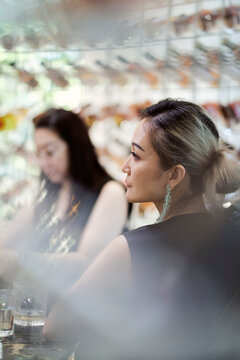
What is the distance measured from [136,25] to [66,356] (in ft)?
6.06

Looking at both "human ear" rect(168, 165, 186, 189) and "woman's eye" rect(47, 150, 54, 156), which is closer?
"human ear" rect(168, 165, 186, 189)

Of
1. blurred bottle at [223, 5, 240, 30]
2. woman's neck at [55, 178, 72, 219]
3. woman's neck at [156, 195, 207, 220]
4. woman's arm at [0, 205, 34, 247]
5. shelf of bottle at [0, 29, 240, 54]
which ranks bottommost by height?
woman's arm at [0, 205, 34, 247]

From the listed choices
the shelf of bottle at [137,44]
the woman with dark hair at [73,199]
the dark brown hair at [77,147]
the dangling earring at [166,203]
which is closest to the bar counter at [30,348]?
the dangling earring at [166,203]

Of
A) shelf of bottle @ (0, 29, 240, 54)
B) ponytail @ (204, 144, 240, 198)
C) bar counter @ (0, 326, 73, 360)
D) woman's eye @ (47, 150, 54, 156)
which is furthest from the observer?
shelf of bottle @ (0, 29, 240, 54)

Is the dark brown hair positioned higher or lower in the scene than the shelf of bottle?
lower

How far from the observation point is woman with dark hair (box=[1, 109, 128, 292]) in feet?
5.54

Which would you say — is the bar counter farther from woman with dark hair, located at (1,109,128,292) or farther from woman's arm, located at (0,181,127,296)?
woman with dark hair, located at (1,109,128,292)

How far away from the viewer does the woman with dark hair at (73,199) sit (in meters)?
1.69

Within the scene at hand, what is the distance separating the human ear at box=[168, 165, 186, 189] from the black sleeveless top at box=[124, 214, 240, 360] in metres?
0.11

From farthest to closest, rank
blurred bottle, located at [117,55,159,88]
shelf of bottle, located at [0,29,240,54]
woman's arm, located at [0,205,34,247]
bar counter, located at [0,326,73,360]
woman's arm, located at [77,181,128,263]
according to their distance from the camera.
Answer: blurred bottle, located at [117,55,159,88] < shelf of bottle, located at [0,29,240,54] < woman's arm, located at [0,205,34,247] < woman's arm, located at [77,181,128,263] < bar counter, located at [0,326,73,360]

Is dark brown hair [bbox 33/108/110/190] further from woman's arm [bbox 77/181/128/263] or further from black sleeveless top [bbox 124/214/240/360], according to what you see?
black sleeveless top [bbox 124/214/240/360]

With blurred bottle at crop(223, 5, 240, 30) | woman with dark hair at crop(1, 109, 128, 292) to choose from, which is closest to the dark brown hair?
woman with dark hair at crop(1, 109, 128, 292)

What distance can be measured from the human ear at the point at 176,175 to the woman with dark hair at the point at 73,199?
68 centimetres

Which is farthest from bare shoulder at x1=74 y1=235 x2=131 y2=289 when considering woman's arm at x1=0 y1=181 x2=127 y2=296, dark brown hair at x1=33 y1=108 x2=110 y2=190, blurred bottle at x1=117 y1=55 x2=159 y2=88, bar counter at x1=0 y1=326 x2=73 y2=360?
blurred bottle at x1=117 y1=55 x2=159 y2=88
